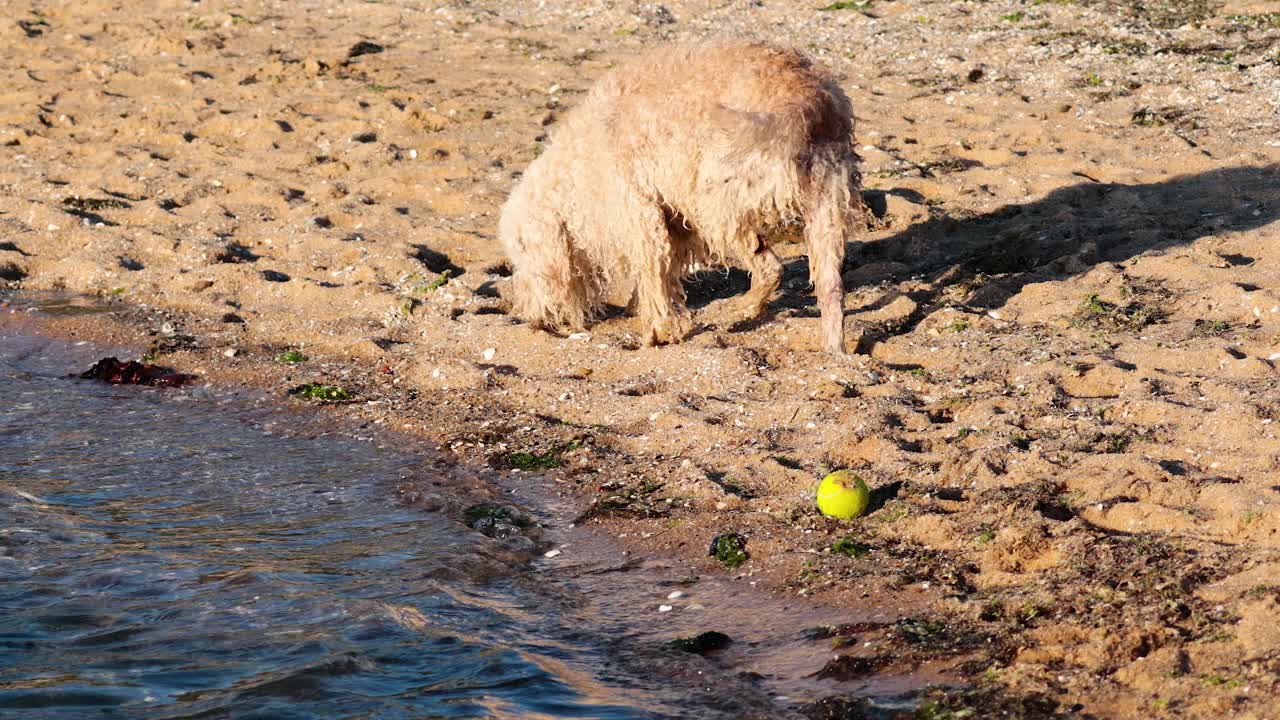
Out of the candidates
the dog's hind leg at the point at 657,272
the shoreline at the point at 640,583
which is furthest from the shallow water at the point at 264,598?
the dog's hind leg at the point at 657,272

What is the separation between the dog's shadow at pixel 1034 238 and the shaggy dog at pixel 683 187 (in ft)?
2.46

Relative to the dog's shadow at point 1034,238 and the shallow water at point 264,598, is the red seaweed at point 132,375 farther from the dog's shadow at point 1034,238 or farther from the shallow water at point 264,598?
the dog's shadow at point 1034,238

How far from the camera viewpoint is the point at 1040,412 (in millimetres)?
6176

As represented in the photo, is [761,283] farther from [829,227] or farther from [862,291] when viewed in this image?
[829,227]

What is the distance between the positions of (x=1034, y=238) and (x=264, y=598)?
582 centimetres

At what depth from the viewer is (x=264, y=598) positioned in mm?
5195

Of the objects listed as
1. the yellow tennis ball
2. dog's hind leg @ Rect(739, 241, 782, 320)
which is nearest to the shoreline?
the yellow tennis ball

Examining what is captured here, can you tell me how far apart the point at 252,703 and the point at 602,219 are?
3959 mm

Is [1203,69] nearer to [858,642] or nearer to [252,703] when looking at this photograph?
[858,642]

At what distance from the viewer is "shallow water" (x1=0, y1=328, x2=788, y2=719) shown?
4445 millimetres

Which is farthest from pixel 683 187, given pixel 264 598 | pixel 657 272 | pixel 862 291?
pixel 264 598

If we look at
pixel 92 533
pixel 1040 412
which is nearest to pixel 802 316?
pixel 1040 412

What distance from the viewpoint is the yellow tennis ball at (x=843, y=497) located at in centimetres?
547

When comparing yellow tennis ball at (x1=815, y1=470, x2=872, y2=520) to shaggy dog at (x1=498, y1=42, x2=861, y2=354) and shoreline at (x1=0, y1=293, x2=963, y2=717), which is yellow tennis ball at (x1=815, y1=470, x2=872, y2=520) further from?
shaggy dog at (x1=498, y1=42, x2=861, y2=354)
